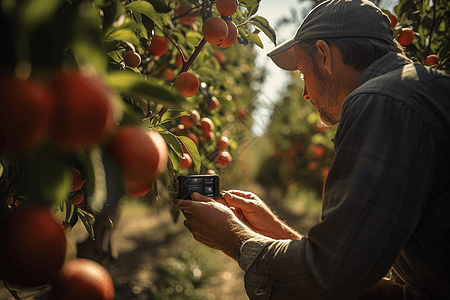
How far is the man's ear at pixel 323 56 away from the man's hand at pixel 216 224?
2.03ft

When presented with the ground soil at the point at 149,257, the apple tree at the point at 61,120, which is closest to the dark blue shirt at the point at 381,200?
the apple tree at the point at 61,120

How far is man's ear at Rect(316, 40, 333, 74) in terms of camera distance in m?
1.06

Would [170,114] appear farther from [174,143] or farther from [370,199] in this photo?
[370,199]

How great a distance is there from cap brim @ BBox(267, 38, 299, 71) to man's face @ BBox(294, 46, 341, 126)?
0.39ft

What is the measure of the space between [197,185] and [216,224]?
149mm

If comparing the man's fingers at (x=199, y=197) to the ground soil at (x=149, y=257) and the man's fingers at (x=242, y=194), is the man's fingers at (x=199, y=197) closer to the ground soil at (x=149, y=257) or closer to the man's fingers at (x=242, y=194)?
the man's fingers at (x=242, y=194)

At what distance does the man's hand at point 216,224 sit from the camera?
0.97 m

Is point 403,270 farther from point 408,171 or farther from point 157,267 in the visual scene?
point 157,267

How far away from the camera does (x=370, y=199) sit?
→ 68 cm

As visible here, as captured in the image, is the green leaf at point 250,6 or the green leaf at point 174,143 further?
the green leaf at point 250,6

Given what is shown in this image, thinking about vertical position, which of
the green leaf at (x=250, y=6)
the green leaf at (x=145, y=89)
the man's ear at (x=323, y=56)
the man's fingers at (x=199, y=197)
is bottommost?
the man's fingers at (x=199, y=197)

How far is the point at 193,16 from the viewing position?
128 centimetres

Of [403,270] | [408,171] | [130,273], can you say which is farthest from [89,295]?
[130,273]

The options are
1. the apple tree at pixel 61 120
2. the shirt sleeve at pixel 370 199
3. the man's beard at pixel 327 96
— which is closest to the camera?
the apple tree at pixel 61 120
